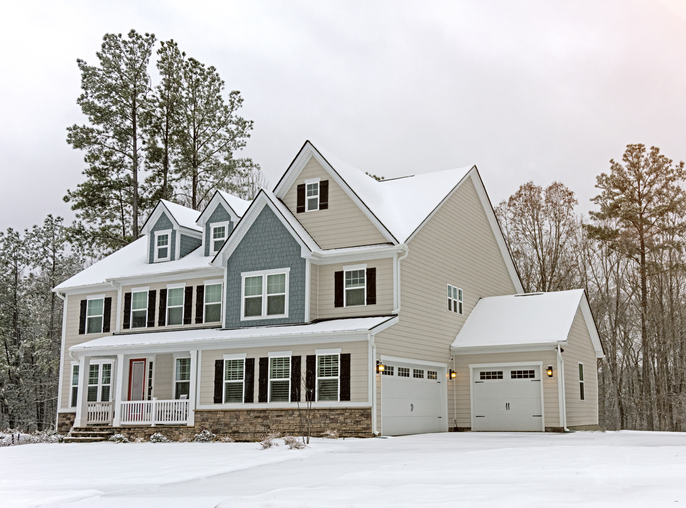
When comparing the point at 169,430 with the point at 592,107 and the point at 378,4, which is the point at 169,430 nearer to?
the point at 378,4

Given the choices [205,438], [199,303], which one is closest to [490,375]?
[205,438]

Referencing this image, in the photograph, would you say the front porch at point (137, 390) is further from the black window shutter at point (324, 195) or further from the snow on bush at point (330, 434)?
the black window shutter at point (324, 195)

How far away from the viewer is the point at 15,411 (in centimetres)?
4091

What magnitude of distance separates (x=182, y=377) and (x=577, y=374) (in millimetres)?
13250

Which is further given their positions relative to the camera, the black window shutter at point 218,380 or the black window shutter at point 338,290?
the black window shutter at point 338,290

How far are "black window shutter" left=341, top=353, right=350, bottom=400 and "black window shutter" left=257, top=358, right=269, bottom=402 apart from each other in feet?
8.49

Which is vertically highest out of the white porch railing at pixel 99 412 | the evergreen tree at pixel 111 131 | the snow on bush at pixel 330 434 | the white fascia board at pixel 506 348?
the evergreen tree at pixel 111 131

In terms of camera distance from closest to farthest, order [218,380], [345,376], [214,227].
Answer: [345,376] < [218,380] < [214,227]

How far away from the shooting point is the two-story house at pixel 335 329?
818 inches

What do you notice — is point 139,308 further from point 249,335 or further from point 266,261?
point 249,335

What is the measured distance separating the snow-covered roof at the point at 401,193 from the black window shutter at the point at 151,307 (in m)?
8.40

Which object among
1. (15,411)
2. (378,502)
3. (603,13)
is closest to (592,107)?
(603,13)

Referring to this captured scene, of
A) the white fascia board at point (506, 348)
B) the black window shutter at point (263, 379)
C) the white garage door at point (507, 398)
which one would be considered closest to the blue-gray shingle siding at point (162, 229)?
the black window shutter at point (263, 379)

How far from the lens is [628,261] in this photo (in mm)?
35156
